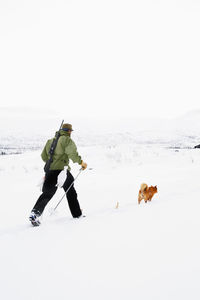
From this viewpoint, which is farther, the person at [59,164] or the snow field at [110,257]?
the person at [59,164]

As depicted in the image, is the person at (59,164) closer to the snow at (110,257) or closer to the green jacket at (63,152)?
the green jacket at (63,152)

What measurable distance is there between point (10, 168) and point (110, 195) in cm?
633

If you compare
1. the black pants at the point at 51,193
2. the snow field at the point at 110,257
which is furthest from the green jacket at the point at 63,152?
→ the snow field at the point at 110,257

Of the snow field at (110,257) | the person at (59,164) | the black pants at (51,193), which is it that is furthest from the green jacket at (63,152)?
the snow field at (110,257)

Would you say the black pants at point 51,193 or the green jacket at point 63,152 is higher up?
the green jacket at point 63,152

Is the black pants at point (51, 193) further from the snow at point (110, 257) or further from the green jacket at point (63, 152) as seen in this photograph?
the snow at point (110, 257)

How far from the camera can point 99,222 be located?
3436mm

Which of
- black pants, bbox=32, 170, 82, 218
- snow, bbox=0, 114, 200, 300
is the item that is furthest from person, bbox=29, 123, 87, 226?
snow, bbox=0, 114, 200, 300

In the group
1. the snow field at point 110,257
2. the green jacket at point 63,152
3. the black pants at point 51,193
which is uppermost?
the green jacket at point 63,152

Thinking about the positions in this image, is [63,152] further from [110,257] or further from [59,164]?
[110,257]

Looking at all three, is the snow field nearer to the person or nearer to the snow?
the snow

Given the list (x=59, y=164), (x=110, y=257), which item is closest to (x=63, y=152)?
(x=59, y=164)

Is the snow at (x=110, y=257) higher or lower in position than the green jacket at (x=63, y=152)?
lower

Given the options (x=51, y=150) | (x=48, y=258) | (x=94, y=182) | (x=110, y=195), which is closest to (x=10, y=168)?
(x=94, y=182)
